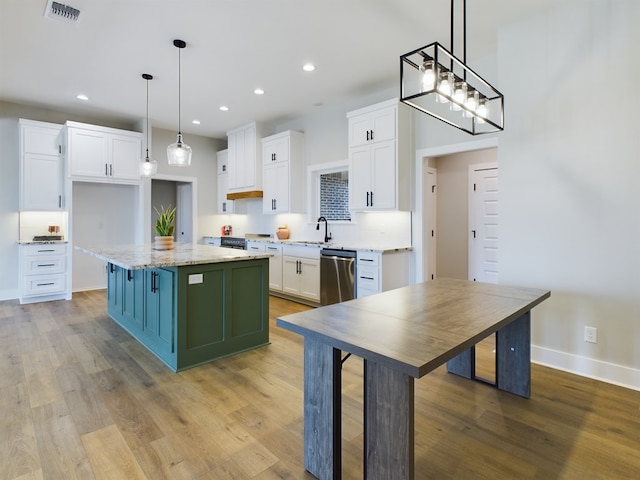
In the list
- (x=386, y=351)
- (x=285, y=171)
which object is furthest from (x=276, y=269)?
(x=386, y=351)

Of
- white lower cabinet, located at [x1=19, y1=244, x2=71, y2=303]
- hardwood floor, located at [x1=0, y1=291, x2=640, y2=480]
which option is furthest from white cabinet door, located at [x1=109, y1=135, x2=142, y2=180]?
hardwood floor, located at [x1=0, y1=291, x2=640, y2=480]

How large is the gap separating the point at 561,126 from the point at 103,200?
22.7ft

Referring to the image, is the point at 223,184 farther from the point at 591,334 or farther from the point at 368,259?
the point at 591,334

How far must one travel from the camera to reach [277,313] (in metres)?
4.71

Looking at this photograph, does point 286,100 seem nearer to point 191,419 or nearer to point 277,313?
point 277,313

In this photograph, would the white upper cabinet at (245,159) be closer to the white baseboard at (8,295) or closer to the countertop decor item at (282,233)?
the countertop decor item at (282,233)

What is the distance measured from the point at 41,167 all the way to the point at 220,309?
4.48 metres

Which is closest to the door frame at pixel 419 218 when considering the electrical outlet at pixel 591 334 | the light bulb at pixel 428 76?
the electrical outlet at pixel 591 334

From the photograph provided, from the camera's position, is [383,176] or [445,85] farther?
[383,176]

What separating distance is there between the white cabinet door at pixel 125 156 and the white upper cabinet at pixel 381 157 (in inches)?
148

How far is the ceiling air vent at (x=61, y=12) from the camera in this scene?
9.55ft

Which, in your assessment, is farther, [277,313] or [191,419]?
[277,313]

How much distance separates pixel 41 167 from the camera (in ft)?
17.8

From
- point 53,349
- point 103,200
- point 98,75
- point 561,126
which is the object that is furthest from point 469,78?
point 103,200
